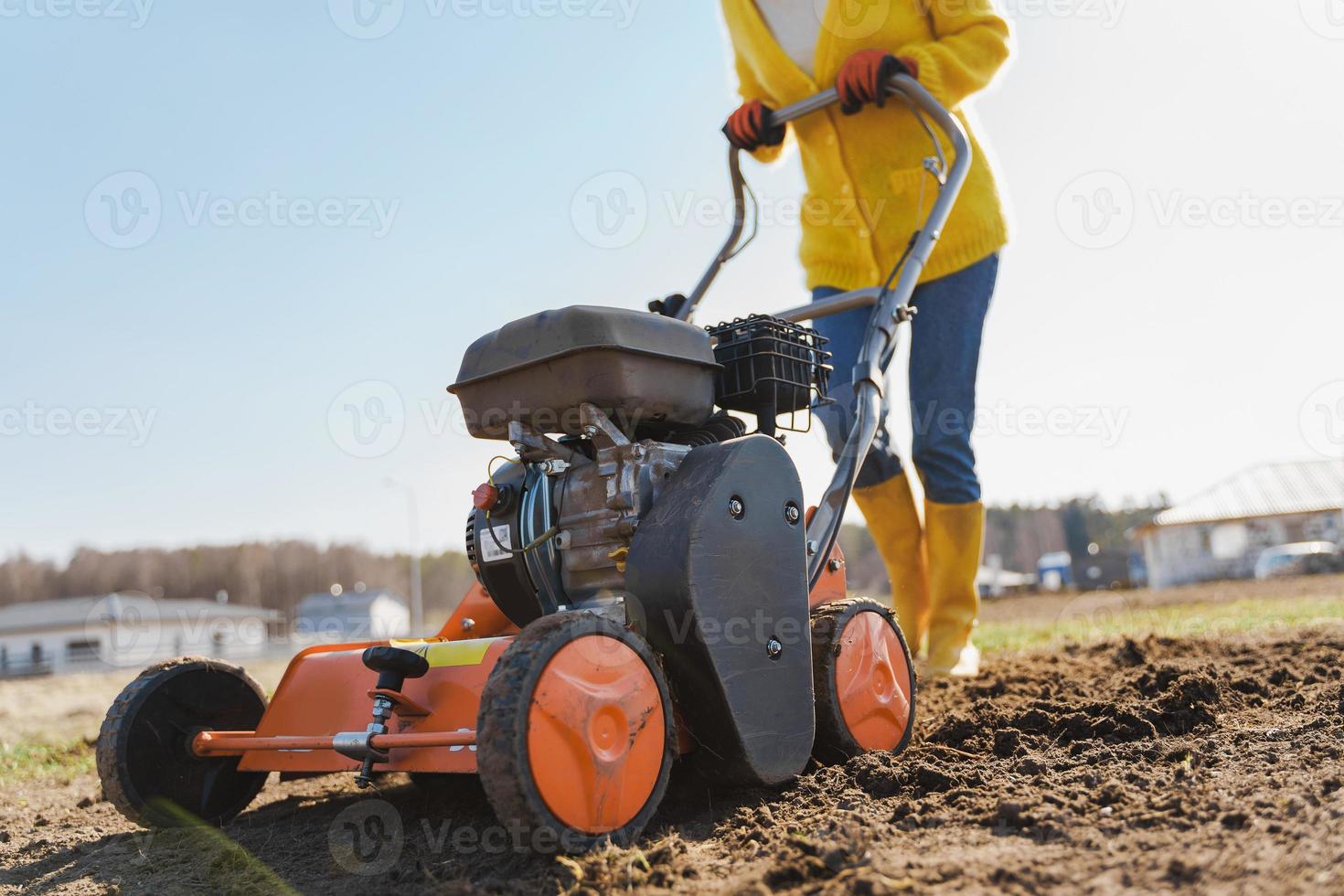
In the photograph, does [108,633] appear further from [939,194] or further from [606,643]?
[606,643]

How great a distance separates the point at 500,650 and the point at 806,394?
117 centimetres

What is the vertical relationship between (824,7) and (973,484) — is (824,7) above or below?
above

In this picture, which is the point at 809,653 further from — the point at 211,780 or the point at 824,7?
the point at 824,7

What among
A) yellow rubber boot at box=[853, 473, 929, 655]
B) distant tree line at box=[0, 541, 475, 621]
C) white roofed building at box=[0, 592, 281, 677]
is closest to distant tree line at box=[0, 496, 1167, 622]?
distant tree line at box=[0, 541, 475, 621]

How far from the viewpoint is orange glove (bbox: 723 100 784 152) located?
13.9ft

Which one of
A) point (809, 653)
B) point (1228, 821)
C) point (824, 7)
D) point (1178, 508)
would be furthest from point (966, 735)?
point (1178, 508)

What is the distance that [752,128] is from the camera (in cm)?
424

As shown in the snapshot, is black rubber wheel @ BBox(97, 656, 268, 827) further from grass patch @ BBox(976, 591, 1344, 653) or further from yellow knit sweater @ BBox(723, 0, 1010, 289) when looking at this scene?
grass patch @ BBox(976, 591, 1344, 653)

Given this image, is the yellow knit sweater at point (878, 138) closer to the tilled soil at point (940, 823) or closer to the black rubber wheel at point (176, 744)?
the tilled soil at point (940, 823)

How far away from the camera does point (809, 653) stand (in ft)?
8.23

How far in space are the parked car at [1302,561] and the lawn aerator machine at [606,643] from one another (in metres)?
23.1

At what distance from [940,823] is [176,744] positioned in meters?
2.12

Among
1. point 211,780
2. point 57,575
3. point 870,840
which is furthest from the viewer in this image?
point 57,575

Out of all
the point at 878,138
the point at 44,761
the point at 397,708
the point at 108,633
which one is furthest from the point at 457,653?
the point at 108,633
